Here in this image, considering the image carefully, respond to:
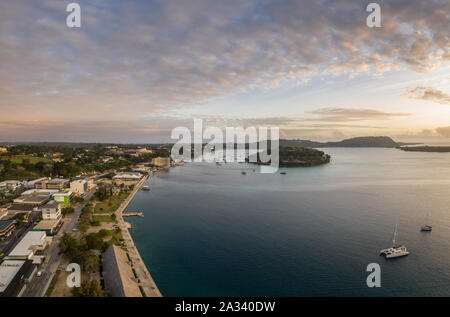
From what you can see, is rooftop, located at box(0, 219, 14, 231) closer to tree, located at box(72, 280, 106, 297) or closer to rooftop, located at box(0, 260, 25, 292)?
rooftop, located at box(0, 260, 25, 292)

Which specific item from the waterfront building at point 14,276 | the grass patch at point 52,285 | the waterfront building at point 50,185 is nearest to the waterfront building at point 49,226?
the waterfront building at point 14,276

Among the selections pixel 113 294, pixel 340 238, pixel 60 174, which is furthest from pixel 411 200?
pixel 60 174

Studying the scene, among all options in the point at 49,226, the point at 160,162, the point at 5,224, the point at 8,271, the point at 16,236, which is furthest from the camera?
the point at 160,162

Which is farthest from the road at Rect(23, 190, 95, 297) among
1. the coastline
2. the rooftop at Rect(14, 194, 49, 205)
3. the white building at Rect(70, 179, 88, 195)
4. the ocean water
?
the white building at Rect(70, 179, 88, 195)

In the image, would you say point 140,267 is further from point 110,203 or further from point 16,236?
point 110,203

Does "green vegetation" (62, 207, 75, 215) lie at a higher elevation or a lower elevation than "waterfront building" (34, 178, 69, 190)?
lower

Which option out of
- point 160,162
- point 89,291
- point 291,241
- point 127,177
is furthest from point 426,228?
point 160,162

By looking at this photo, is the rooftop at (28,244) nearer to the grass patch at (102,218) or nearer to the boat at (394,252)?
the grass patch at (102,218)

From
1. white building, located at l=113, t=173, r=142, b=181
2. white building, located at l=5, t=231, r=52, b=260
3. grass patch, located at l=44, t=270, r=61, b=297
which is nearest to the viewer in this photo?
grass patch, located at l=44, t=270, r=61, b=297
